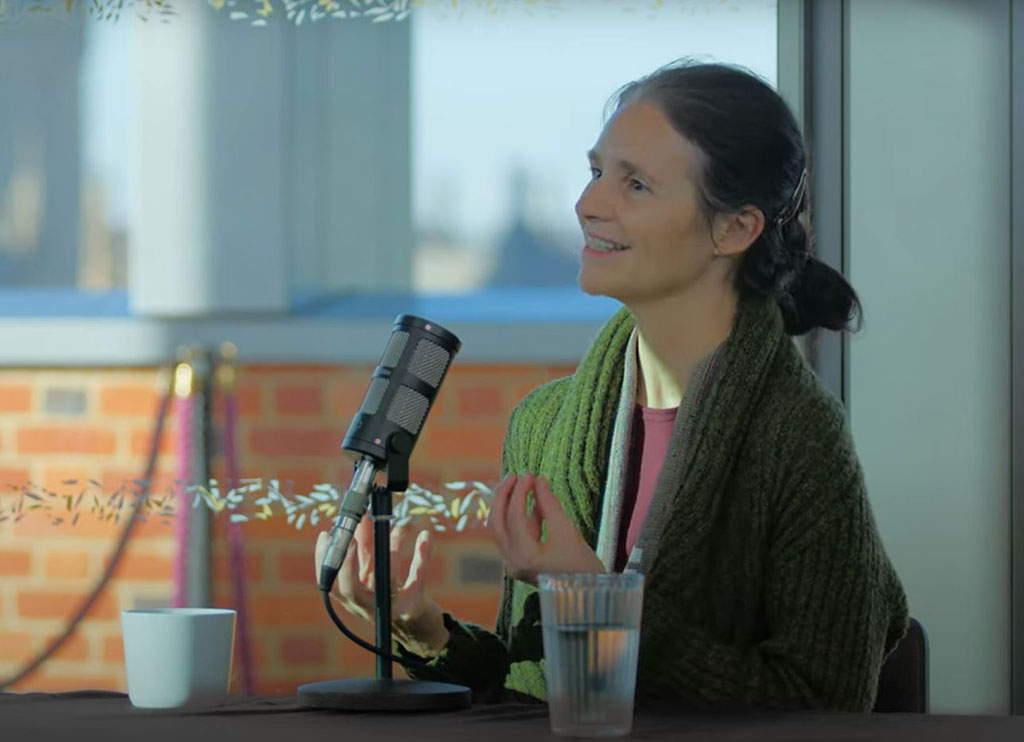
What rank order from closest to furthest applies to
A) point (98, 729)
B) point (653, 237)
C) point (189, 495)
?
point (98, 729), point (653, 237), point (189, 495)

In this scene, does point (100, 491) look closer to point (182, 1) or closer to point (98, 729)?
point (182, 1)

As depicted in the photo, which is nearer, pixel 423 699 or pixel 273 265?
pixel 423 699

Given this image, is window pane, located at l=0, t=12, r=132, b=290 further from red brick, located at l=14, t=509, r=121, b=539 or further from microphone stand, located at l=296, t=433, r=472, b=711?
microphone stand, located at l=296, t=433, r=472, b=711

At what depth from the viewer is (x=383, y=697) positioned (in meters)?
1.21

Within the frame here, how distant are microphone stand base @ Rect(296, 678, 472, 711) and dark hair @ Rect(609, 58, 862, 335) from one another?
0.68m

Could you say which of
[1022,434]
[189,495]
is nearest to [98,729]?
[189,495]

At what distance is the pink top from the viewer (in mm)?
1723

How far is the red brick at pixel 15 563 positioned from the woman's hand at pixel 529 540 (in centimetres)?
153

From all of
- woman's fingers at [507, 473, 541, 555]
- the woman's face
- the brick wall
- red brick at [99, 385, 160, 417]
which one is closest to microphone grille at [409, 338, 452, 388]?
woman's fingers at [507, 473, 541, 555]

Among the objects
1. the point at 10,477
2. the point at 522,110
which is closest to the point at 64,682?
the point at 10,477

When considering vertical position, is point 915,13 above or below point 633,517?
above

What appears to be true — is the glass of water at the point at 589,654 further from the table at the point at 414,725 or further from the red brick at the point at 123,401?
the red brick at the point at 123,401

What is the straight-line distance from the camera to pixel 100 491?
2.64 m

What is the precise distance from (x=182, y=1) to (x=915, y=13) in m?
1.15
